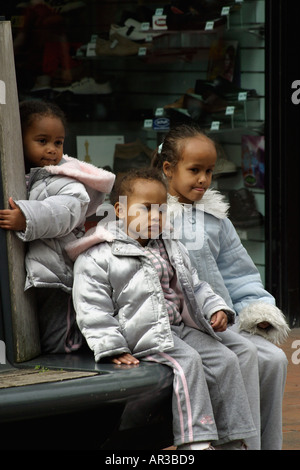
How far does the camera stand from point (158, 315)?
2.65 m

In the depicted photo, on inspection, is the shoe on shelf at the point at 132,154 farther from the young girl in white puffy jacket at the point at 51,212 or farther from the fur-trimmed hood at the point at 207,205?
the young girl in white puffy jacket at the point at 51,212

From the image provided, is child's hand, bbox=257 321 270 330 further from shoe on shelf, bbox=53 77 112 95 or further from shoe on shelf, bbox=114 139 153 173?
shoe on shelf, bbox=53 77 112 95

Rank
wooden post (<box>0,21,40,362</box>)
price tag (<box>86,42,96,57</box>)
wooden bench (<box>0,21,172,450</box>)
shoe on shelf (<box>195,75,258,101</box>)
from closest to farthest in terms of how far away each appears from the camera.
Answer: wooden bench (<box>0,21,172,450</box>)
wooden post (<box>0,21,40,362</box>)
price tag (<box>86,42,96,57</box>)
shoe on shelf (<box>195,75,258,101</box>)

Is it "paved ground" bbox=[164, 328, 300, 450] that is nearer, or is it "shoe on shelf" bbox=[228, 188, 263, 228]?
"paved ground" bbox=[164, 328, 300, 450]

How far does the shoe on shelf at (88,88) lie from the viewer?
5.43 meters

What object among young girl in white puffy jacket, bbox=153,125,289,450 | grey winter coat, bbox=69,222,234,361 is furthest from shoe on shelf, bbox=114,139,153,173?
grey winter coat, bbox=69,222,234,361

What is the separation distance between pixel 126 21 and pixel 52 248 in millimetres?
3072

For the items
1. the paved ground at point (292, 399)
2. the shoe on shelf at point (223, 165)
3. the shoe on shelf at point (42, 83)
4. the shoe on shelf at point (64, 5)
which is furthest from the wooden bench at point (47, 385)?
the shoe on shelf at point (223, 165)

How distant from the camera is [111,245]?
9.01 ft

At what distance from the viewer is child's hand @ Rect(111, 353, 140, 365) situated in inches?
102

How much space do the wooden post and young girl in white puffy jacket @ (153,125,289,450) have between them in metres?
0.70
